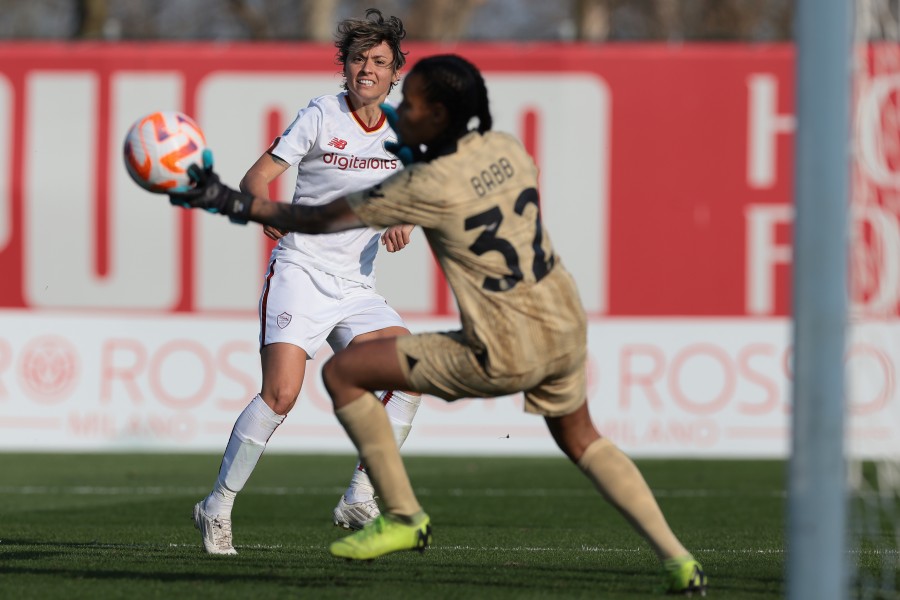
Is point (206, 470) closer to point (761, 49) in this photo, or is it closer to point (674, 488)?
point (674, 488)

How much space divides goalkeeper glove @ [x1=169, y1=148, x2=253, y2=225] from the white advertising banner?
893 cm

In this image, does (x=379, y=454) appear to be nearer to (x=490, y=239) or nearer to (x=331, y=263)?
(x=490, y=239)

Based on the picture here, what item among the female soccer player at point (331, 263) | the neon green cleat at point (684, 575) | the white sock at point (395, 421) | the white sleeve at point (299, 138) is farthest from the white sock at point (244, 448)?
the neon green cleat at point (684, 575)

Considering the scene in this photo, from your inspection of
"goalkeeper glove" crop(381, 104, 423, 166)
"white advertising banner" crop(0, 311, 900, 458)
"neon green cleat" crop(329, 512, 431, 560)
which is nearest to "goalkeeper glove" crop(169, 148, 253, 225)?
"goalkeeper glove" crop(381, 104, 423, 166)

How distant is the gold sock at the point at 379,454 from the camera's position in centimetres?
576

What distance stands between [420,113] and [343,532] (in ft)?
11.8

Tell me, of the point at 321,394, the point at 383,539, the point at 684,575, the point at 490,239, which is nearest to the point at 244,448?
the point at 383,539

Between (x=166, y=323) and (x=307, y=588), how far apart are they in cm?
933

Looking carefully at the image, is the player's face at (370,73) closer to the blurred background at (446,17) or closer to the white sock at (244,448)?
the white sock at (244,448)

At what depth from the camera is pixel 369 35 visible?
7.32 metres

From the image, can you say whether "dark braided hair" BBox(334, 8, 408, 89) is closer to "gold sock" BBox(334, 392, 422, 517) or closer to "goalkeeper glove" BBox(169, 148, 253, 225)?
"goalkeeper glove" BBox(169, 148, 253, 225)

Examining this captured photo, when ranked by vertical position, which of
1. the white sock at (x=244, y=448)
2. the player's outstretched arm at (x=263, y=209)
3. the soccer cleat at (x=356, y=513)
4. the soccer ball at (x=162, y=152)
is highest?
the soccer ball at (x=162, y=152)

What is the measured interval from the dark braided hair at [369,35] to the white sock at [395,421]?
163cm

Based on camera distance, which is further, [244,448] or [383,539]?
[244,448]
